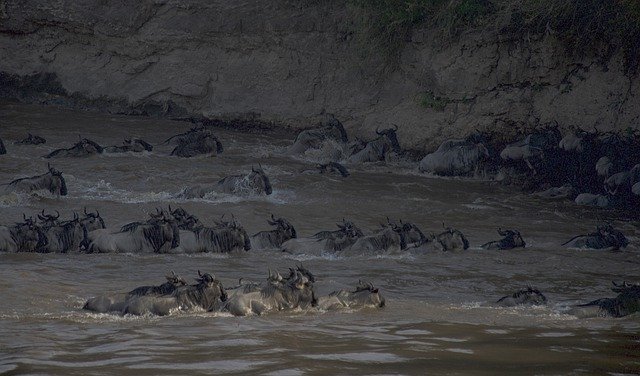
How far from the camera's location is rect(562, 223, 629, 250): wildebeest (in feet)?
42.1

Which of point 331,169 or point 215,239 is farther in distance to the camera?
point 331,169

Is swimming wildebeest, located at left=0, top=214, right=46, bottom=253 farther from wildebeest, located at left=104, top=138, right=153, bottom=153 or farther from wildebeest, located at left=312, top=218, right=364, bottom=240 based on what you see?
wildebeest, located at left=104, top=138, right=153, bottom=153

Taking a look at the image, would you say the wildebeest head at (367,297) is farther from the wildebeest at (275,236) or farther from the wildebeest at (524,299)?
the wildebeest at (275,236)

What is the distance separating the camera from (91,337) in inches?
302

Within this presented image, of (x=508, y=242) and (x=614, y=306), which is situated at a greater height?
(x=508, y=242)

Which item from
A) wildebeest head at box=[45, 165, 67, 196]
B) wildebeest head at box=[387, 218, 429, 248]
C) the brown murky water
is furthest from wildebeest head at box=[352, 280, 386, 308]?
wildebeest head at box=[45, 165, 67, 196]

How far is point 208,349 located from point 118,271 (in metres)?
3.62

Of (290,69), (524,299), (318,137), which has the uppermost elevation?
(290,69)

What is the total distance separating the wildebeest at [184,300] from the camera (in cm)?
874

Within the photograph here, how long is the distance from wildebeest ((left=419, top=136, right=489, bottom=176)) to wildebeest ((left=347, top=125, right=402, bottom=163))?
762mm

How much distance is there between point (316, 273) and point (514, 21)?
8.91 m

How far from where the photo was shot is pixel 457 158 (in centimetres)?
1747

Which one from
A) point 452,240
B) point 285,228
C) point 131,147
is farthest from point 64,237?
point 131,147

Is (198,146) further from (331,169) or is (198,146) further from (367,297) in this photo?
(367,297)
